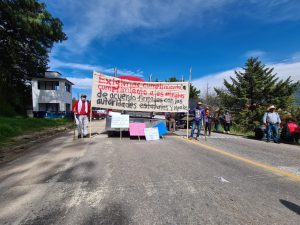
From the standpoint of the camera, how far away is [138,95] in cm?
1304

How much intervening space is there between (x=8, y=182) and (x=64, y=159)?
2.00 meters

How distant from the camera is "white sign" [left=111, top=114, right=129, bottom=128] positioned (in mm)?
11953

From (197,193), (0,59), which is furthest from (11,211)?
(0,59)

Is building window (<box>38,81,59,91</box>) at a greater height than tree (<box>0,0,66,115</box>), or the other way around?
tree (<box>0,0,66,115</box>)

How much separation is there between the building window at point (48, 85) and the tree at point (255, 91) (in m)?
25.4

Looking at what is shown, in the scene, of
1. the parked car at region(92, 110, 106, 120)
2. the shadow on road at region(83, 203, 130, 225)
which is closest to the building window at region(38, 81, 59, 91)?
the parked car at region(92, 110, 106, 120)

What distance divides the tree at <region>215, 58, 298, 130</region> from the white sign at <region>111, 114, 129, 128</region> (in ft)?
66.5

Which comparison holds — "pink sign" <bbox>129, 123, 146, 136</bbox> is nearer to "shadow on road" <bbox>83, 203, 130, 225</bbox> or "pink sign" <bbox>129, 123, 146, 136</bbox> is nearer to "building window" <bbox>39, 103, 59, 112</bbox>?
"shadow on road" <bbox>83, 203, 130, 225</bbox>

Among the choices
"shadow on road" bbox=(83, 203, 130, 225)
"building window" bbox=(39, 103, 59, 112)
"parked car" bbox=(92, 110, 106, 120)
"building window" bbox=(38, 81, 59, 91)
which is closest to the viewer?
"shadow on road" bbox=(83, 203, 130, 225)

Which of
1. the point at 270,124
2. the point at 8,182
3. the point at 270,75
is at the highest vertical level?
the point at 270,75

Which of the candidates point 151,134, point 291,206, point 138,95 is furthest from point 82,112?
point 291,206

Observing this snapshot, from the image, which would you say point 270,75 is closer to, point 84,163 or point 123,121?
point 123,121

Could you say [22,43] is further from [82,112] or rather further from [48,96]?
[82,112]

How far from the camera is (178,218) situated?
128 inches
